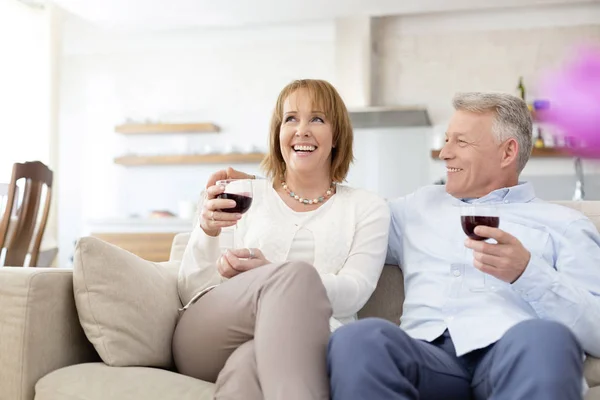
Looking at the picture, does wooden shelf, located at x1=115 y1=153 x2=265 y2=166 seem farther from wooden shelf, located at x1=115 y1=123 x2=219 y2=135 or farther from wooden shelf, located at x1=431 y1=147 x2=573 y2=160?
wooden shelf, located at x1=431 y1=147 x2=573 y2=160

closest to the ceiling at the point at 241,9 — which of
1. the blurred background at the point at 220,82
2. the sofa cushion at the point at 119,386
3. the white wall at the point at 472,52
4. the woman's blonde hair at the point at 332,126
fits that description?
the blurred background at the point at 220,82

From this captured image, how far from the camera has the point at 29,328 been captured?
1.51 metres

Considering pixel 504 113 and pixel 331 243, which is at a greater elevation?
pixel 504 113

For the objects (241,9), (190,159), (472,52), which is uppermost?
(241,9)

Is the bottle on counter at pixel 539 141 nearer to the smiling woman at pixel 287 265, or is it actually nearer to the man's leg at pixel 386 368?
the smiling woman at pixel 287 265

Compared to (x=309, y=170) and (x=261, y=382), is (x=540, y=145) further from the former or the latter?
(x=261, y=382)

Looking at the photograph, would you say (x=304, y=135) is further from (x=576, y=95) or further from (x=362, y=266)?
(x=576, y=95)

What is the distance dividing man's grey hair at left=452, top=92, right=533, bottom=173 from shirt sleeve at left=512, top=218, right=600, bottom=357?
419 mm

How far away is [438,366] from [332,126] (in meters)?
0.84

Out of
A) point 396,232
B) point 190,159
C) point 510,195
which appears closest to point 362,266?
A: point 396,232

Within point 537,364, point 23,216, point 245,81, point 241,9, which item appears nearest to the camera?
point 537,364

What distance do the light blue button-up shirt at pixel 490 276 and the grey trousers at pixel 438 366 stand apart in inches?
6.2

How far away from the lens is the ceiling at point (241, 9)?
5672mm

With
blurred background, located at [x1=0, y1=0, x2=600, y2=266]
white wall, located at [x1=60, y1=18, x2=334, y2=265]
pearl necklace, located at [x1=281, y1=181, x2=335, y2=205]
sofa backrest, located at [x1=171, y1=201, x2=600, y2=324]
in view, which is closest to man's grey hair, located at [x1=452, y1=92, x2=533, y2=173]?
sofa backrest, located at [x1=171, y1=201, x2=600, y2=324]
